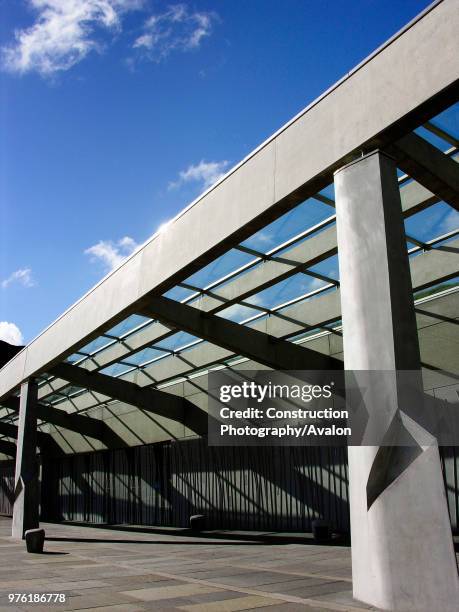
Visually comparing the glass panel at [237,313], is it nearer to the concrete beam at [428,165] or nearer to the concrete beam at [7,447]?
the concrete beam at [428,165]

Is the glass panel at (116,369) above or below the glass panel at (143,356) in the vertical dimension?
below

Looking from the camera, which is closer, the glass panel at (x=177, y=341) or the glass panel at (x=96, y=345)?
the glass panel at (x=177, y=341)

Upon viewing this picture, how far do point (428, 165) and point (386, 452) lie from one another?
5.14 meters

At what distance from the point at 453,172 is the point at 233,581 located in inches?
333

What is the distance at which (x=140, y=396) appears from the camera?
2525cm

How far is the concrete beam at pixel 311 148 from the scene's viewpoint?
328 inches

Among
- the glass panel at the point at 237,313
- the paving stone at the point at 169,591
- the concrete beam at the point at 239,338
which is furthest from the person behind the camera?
the glass panel at the point at 237,313

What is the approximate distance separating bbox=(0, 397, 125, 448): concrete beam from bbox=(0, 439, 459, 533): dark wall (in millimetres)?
899

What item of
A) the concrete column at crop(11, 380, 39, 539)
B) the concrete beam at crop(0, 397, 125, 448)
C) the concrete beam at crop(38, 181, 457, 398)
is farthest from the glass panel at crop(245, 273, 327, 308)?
the concrete beam at crop(0, 397, 125, 448)

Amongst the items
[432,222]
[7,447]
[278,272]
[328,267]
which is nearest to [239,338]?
[278,272]

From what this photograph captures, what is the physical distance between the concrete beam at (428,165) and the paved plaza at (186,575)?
6.86m

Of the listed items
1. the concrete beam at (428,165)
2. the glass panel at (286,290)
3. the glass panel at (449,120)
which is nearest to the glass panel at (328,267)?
the glass panel at (286,290)

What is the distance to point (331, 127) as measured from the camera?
388 inches

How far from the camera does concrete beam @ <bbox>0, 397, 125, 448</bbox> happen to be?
3111cm
